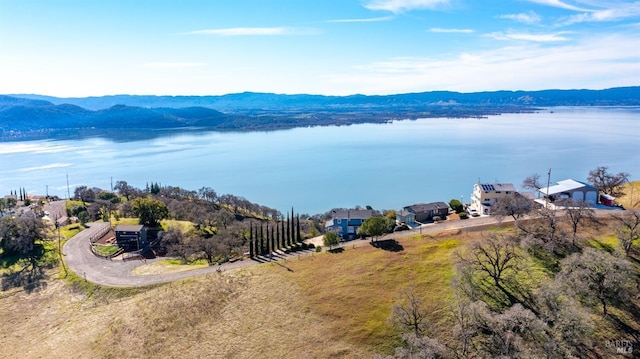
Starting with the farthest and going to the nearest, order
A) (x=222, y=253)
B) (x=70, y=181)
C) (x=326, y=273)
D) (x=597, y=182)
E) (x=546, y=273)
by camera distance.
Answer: (x=70, y=181) → (x=597, y=182) → (x=222, y=253) → (x=326, y=273) → (x=546, y=273)

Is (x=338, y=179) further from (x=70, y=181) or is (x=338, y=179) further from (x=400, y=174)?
(x=70, y=181)

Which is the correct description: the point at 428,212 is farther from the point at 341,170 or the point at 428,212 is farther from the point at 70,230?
the point at 341,170

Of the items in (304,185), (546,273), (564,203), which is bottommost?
(304,185)

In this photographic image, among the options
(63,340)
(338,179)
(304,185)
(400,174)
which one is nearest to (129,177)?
(304,185)

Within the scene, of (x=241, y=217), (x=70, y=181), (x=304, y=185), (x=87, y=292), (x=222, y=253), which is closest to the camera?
(x=87, y=292)

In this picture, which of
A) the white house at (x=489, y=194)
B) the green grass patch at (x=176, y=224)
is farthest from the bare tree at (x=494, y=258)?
the green grass patch at (x=176, y=224)

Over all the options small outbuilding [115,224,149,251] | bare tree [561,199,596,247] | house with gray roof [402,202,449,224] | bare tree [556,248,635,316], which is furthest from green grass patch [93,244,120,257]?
bare tree [561,199,596,247]

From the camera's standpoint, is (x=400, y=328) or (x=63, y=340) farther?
(x=63, y=340)

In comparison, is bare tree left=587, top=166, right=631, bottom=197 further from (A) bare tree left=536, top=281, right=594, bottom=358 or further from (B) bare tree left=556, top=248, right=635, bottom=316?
(A) bare tree left=536, top=281, right=594, bottom=358
